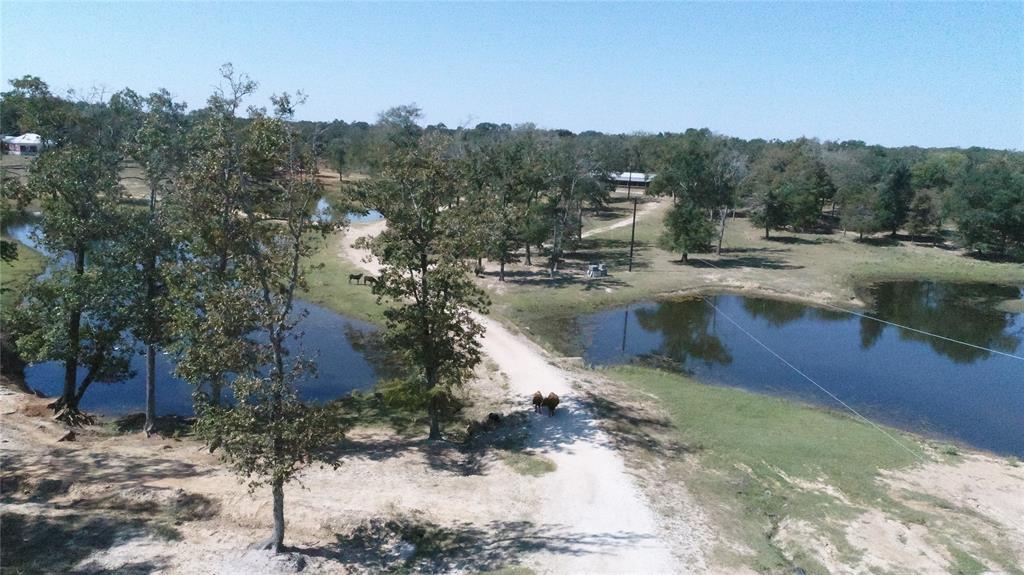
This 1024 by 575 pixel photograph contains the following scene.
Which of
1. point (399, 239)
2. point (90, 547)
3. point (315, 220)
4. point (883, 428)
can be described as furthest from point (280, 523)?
point (883, 428)

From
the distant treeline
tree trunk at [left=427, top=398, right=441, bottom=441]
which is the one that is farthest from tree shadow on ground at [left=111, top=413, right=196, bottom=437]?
the distant treeline

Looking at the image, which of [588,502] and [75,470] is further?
[588,502]

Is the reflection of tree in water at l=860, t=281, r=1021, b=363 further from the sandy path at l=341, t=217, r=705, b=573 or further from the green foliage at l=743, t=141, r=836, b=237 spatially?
the sandy path at l=341, t=217, r=705, b=573

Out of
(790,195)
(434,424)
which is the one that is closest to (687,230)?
(790,195)

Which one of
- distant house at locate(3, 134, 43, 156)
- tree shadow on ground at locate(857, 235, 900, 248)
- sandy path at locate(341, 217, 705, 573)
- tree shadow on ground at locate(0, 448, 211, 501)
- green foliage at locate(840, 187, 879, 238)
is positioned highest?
distant house at locate(3, 134, 43, 156)

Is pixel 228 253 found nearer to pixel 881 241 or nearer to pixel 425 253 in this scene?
pixel 425 253

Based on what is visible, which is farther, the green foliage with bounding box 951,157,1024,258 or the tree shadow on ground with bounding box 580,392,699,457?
the green foliage with bounding box 951,157,1024,258
